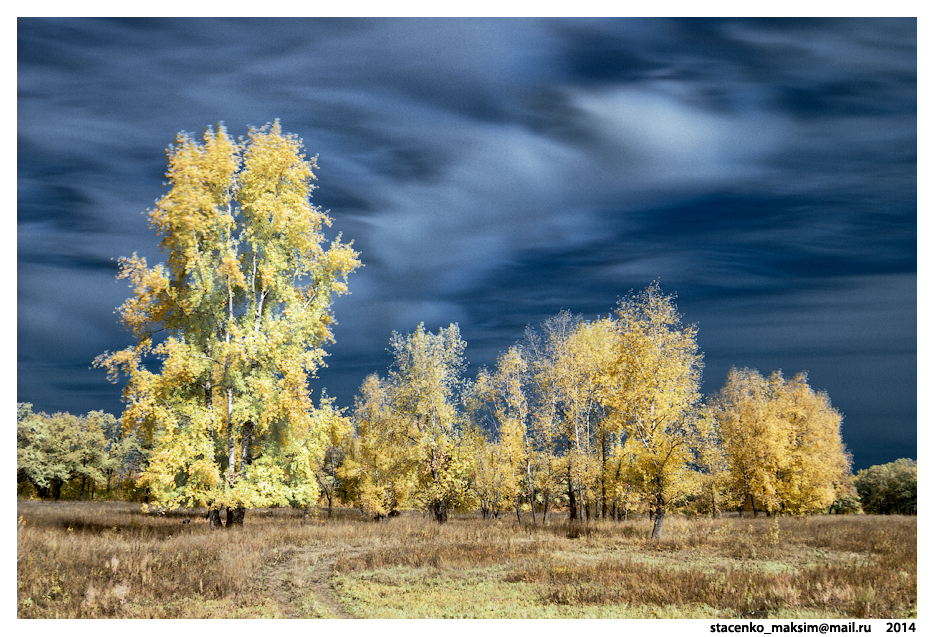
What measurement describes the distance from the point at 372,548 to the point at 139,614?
1014cm

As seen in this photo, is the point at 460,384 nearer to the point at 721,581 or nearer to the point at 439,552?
the point at 439,552

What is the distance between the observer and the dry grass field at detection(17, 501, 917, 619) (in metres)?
11.8

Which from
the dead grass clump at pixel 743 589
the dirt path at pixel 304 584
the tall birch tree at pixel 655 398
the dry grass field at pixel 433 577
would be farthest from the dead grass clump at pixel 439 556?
the tall birch tree at pixel 655 398

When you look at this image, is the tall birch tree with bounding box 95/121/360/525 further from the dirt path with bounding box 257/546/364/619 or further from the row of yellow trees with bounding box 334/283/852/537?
the row of yellow trees with bounding box 334/283/852/537

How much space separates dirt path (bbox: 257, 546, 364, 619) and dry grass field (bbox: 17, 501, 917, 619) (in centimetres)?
5

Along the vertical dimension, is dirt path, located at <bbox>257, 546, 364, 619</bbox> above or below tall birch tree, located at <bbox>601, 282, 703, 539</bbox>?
below

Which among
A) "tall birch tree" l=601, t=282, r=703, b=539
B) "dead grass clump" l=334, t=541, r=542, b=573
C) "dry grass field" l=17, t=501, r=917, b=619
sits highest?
"tall birch tree" l=601, t=282, r=703, b=539

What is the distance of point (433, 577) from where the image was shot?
607 inches

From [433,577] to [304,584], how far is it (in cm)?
343

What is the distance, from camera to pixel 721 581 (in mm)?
13711
